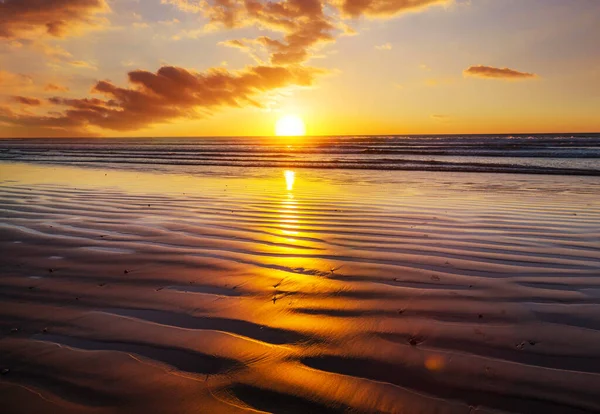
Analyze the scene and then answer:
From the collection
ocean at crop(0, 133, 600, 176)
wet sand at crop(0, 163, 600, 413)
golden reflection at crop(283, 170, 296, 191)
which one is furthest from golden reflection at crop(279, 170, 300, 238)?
ocean at crop(0, 133, 600, 176)

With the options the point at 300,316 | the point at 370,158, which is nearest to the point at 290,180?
the point at 300,316

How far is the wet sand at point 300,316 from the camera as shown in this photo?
2.09 m

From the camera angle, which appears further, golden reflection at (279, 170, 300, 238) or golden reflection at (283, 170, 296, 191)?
golden reflection at (283, 170, 296, 191)

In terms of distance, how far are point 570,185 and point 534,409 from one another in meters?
12.6

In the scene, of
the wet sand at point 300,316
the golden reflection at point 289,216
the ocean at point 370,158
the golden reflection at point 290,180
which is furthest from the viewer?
the ocean at point 370,158

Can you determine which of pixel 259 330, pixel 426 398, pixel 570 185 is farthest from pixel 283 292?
pixel 570 185

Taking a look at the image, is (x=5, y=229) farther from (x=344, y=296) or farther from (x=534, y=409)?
(x=534, y=409)

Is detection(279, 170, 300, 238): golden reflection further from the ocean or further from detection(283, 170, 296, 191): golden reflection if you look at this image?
the ocean

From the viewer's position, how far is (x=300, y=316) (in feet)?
9.73

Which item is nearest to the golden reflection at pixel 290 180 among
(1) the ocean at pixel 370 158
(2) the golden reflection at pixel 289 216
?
(2) the golden reflection at pixel 289 216

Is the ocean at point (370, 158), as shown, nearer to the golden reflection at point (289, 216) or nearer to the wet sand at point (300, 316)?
the golden reflection at point (289, 216)

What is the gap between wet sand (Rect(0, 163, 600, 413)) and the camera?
209 centimetres

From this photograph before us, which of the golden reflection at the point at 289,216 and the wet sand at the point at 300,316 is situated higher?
the golden reflection at the point at 289,216

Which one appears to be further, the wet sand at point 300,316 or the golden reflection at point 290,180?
the golden reflection at point 290,180
